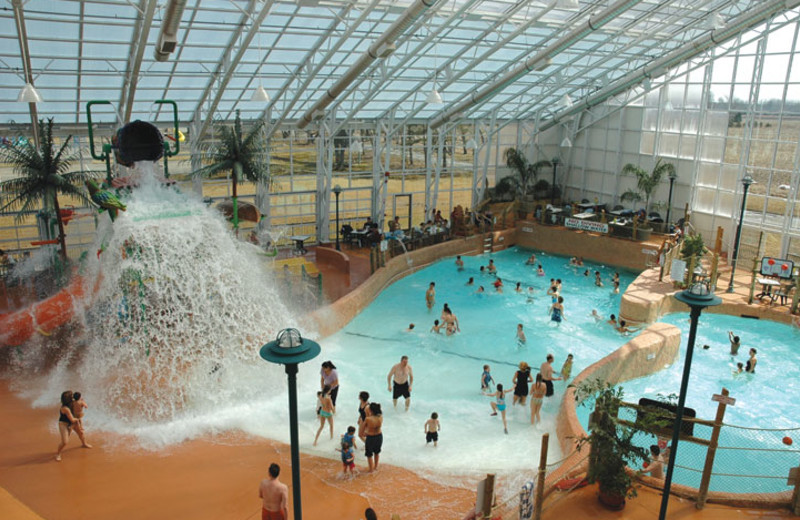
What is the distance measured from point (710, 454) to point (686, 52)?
1685cm

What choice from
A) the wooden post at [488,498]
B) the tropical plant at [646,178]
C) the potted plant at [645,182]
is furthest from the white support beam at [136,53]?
the tropical plant at [646,178]

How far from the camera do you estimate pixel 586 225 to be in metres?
22.7

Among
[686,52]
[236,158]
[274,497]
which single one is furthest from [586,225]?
[274,497]

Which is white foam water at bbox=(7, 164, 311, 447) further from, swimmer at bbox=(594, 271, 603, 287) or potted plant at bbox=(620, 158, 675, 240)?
potted plant at bbox=(620, 158, 675, 240)

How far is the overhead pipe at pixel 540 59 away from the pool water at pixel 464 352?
5254 mm

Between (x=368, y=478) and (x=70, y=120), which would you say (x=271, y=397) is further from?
(x=70, y=120)

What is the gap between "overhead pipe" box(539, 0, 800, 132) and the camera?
17.7m

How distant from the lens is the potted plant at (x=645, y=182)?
73.2 feet

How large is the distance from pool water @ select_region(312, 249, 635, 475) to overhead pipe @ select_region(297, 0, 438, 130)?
18.8 feet

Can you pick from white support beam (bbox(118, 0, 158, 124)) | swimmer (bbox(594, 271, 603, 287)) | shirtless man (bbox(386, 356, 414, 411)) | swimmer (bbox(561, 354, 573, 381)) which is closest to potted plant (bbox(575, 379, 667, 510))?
shirtless man (bbox(386, 356, 414, 411))

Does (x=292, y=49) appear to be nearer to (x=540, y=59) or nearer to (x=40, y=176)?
(x=40, y=176)

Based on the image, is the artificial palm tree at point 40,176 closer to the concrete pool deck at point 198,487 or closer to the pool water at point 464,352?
the concrete pool deck at point 198,487

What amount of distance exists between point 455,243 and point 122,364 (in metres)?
13.9

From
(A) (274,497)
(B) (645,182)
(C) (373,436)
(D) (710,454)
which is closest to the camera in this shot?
(A) (274,497)
